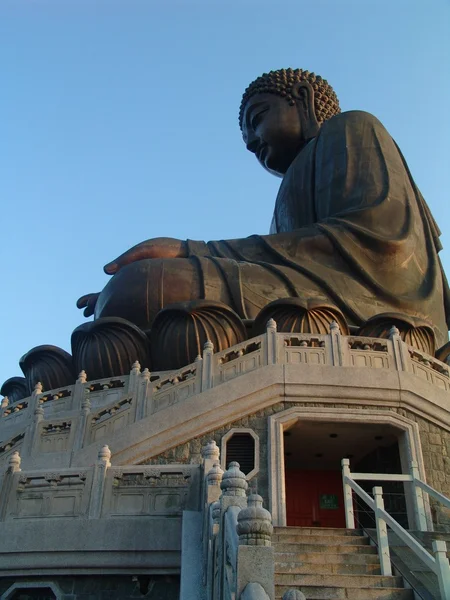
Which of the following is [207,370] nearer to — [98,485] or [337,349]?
[337,349]

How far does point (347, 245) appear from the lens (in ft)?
44.7

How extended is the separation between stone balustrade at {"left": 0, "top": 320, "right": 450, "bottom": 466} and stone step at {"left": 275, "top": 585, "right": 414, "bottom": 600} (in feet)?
11.6

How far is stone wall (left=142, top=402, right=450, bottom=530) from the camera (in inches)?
304

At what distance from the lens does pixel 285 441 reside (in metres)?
9.01

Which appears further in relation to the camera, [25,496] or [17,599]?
[25,496]

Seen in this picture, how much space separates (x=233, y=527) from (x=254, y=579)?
0.55 m

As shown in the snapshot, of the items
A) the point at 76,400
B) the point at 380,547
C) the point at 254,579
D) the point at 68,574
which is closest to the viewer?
the point at 254,579

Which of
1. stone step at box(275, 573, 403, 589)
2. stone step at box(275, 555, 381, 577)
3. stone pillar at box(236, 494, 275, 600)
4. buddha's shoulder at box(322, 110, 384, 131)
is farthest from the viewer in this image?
buddha's shoulder at box(322, 110, 384, 131)

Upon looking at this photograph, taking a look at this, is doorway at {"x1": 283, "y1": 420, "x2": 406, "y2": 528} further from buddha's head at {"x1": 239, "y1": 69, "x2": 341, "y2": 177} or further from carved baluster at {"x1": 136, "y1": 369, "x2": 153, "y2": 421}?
buddha's head at {"x1": 239, "y1": 69, "x2": 341, "y2": 177}

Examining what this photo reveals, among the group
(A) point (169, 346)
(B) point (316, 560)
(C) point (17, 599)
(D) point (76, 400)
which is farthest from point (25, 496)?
(A) point (169, 346)

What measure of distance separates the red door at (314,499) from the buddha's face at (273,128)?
10.7 metres

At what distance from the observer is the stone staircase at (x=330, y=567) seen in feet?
15.1

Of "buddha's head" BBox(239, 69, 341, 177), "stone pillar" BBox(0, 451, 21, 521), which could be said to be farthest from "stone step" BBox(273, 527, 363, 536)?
"buddha's head" BBox(239, 69, 341, 177)

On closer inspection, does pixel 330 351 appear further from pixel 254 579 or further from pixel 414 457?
pixel 254 579
